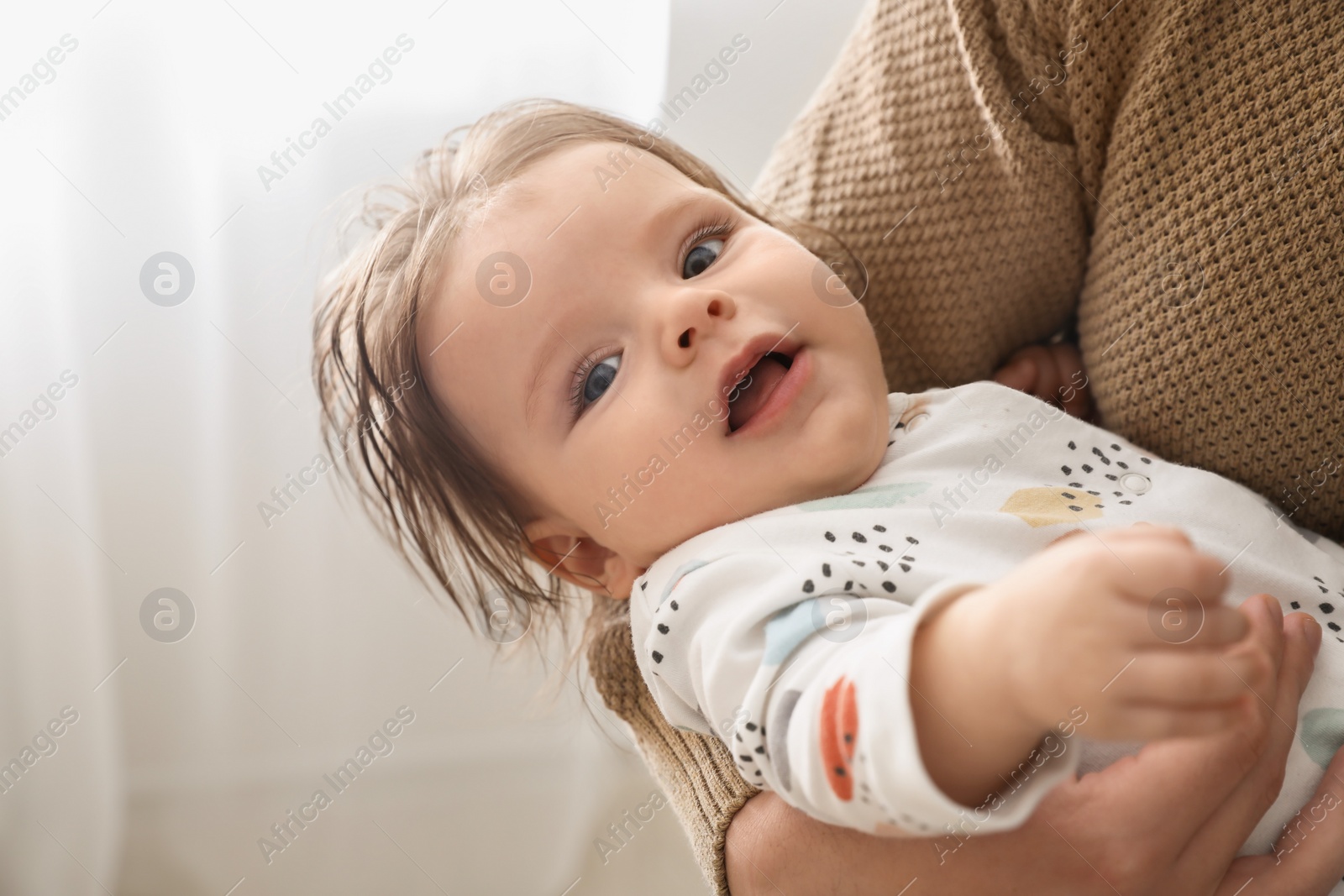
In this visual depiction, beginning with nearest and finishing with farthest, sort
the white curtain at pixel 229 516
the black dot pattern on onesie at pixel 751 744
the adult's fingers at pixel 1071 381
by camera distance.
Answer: the black dot pattern on onesie at pixel 751 744 → the adult's fingers at pixel 1071 381 → the white curtain at pixel 229 516

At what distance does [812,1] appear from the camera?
144cm

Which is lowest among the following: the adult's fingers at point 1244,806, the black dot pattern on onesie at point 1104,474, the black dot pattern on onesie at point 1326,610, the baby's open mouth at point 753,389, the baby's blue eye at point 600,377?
the black dot pattern on onesie at point 1326,610

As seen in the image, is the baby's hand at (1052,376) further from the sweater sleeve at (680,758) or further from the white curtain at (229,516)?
the white curtain at (229,516)

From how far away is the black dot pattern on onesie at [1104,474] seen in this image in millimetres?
796

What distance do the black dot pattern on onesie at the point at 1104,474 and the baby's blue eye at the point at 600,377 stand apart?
1.27 feet

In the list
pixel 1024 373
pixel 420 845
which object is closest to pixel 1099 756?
pixel 1024 373

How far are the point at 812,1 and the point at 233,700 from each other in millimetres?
1395

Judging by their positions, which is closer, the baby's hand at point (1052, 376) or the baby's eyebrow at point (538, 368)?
the baby's eyebrow at point (538, 368)

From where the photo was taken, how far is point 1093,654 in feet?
1.42

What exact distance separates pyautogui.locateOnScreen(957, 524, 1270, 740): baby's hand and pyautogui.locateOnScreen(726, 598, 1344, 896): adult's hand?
165mm

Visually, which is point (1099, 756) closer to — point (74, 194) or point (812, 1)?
point (812, 1)

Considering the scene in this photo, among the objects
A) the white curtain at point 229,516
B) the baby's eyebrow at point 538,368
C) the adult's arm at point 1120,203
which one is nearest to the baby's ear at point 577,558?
the baby's eyebrow at point 538,368

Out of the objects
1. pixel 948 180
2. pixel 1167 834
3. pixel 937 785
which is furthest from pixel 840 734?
pixel 948 180

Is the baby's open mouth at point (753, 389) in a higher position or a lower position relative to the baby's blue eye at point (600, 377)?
lower
